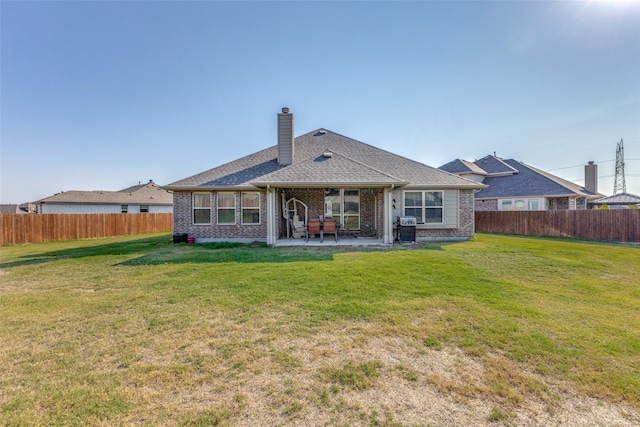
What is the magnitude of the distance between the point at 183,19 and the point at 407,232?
1283 cm

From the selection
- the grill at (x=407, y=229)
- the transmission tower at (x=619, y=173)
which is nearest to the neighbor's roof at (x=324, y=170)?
the grill at (x=407, y=229)

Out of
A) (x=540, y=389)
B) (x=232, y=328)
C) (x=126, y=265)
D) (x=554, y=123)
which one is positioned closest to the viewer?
(x=540, y=389)

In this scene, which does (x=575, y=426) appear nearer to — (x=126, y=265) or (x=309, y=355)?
(x=309, y=355)

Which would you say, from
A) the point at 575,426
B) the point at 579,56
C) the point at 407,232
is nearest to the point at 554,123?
the point at 579,56

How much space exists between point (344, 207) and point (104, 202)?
29.6m

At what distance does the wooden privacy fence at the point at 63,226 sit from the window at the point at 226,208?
1069 cm

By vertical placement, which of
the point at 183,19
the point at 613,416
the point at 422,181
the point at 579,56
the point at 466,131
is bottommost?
the point at 613,416

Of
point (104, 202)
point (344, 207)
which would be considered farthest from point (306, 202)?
point (104, 202)

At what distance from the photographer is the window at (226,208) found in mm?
12891

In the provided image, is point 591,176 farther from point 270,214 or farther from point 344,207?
point 270,214

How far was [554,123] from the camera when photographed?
1802cm

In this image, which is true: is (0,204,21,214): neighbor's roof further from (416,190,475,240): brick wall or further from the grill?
(416,190,475,240): brick wall

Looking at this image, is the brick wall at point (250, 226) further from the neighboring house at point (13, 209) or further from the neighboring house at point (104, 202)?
the neighboring house at point (13, 209)

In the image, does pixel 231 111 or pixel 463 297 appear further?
pixel 231 111
